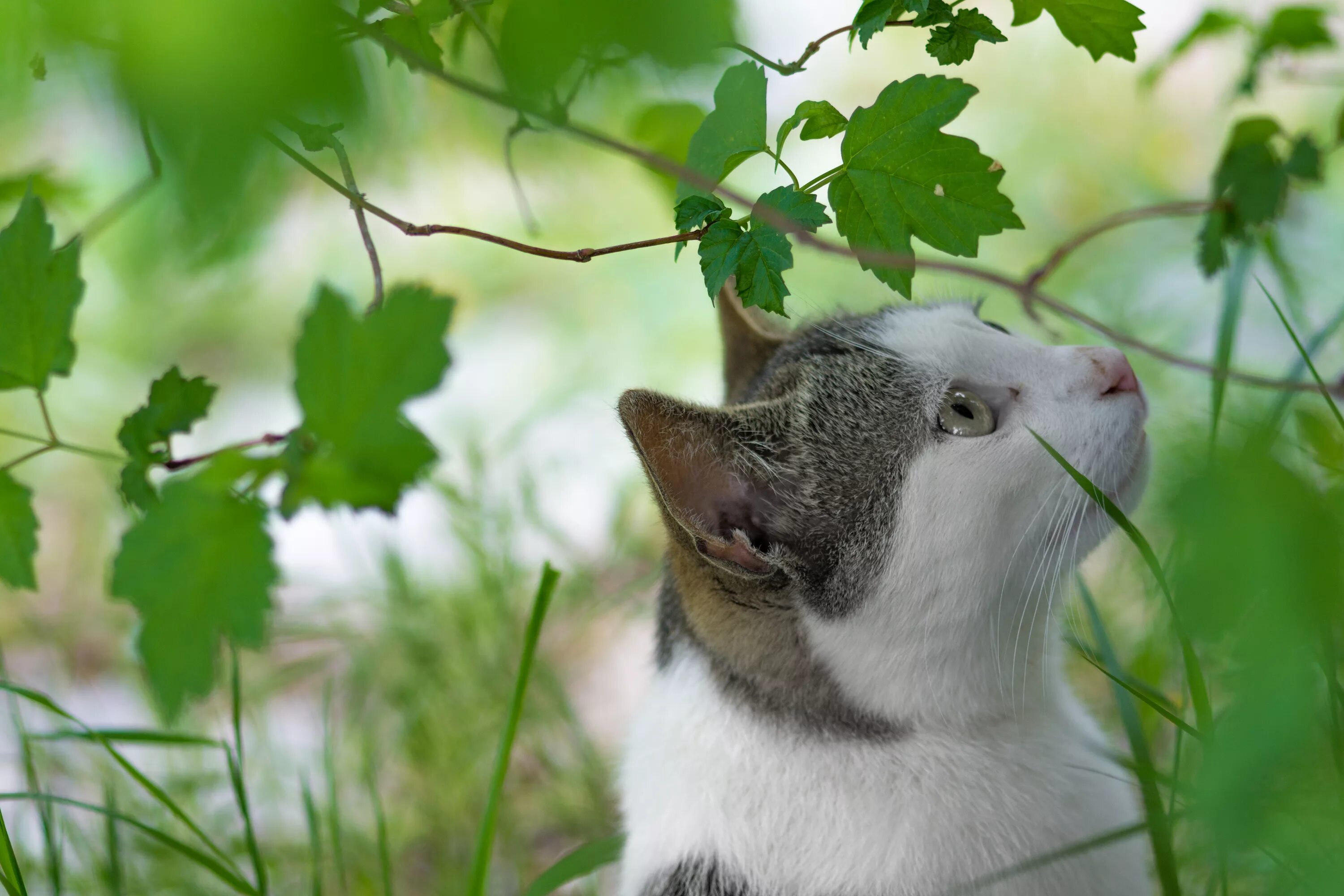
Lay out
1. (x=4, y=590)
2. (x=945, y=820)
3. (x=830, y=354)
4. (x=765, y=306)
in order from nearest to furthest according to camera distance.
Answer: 1. (x=765, y=306)
2. (x=945, y=820)
3. (x=830, y=354)
4. (x=4, y=590)

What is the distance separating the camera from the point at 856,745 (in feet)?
4.88

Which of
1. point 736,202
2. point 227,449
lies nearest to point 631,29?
point 736,202

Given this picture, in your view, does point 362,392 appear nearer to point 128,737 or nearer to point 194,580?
point 194,580

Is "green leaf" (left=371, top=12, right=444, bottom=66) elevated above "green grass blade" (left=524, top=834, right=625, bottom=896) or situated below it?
above

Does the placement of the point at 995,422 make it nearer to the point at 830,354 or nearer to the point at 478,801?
the point at 830,354

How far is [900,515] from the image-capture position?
149 cm

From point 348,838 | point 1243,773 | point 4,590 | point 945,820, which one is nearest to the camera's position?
point 1243,773

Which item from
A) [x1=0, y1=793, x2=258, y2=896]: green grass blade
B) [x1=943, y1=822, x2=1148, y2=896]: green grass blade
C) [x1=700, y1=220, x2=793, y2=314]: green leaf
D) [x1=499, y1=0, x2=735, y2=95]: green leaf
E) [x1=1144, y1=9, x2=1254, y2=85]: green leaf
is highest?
[x1=1144, y1=9, x2=1254, y2=85]: green leaf

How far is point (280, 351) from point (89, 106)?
3.55 meters

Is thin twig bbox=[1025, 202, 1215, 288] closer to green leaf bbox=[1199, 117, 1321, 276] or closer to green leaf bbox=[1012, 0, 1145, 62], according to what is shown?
green leaf bbox=[1199, 117, 1321, 276]

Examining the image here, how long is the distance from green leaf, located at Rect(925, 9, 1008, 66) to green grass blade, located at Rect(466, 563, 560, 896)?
A: 31.0 inches

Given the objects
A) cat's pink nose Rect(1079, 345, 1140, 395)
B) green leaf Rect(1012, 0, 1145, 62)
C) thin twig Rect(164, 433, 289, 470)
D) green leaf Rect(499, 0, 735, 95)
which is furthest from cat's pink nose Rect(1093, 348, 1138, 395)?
thin twig Rect(164, 433, 289, 470)

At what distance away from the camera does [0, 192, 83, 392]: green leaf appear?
3.64 ft

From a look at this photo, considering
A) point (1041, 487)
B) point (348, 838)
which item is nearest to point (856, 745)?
point (1041, 487)
